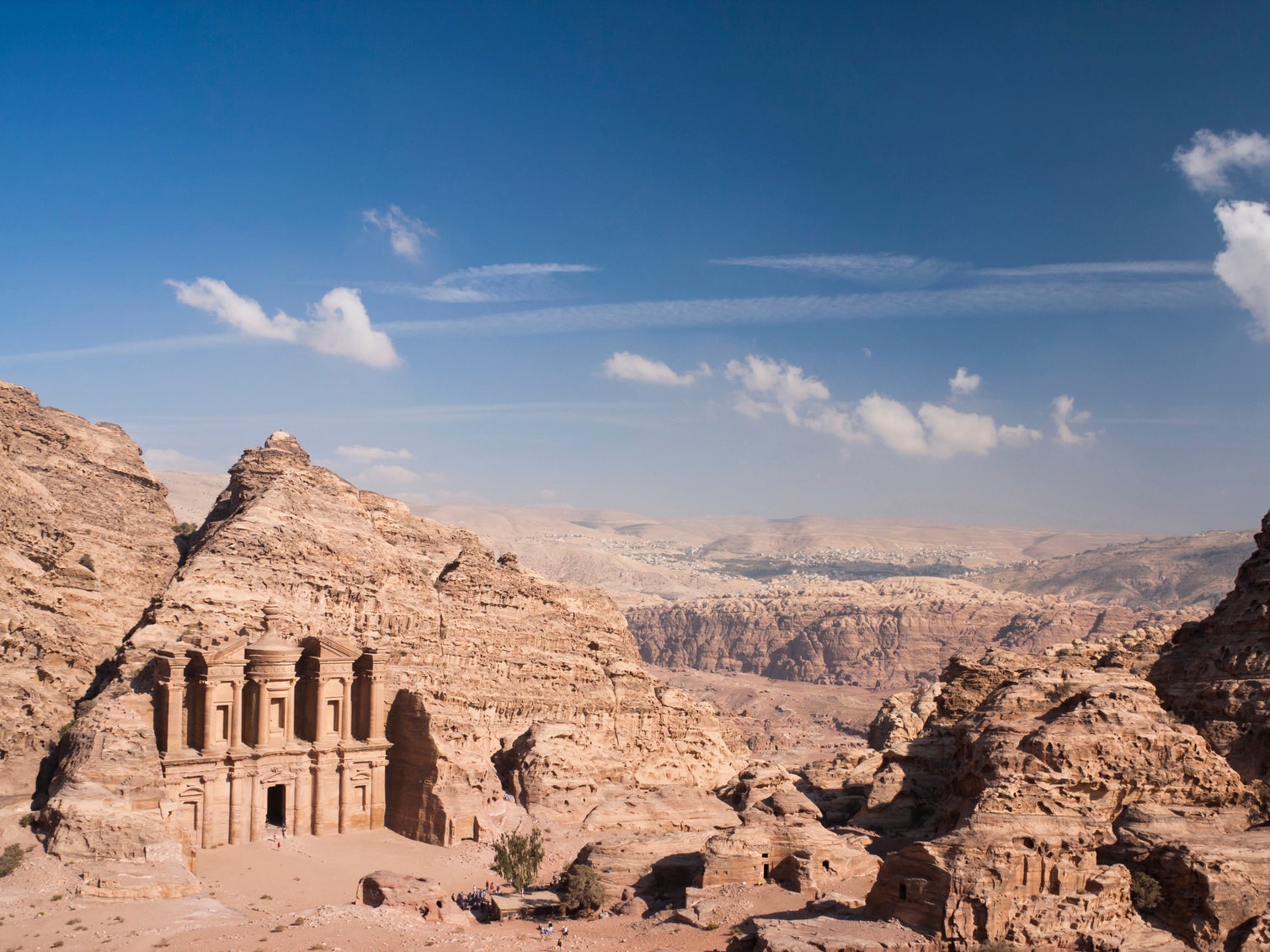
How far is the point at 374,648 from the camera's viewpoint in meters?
40.9

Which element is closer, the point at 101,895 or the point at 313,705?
the point at 101,895

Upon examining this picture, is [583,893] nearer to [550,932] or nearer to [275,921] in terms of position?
[550,932]

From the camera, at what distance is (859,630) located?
13938 cm

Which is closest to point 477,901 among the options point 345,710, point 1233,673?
point 345,710

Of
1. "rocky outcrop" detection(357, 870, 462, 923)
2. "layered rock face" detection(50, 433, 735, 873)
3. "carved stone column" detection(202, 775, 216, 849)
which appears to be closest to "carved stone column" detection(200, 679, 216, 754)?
"carved stone column" detection(202, 775, 216, 849)

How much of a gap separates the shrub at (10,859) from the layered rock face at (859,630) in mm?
105840

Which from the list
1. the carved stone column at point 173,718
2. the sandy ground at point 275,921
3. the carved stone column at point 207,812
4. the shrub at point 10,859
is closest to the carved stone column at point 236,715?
the carved stone column at point 207,812

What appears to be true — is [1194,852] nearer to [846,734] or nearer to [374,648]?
[374,648]

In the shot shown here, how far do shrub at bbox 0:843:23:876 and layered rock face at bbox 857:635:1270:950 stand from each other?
69.8ft

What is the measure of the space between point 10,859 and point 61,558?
46.0 feet

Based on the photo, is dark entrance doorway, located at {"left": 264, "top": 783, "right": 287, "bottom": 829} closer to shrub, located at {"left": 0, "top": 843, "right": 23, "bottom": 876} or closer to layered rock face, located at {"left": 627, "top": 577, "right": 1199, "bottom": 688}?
→ shrub, located at {"left": 0, "top": 843, "right": 23, "bottom": 876}

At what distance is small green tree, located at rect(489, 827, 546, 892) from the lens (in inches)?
1347

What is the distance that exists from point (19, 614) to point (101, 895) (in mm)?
12413

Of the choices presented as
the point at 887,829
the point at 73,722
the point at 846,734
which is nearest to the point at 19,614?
the point at 73,722
